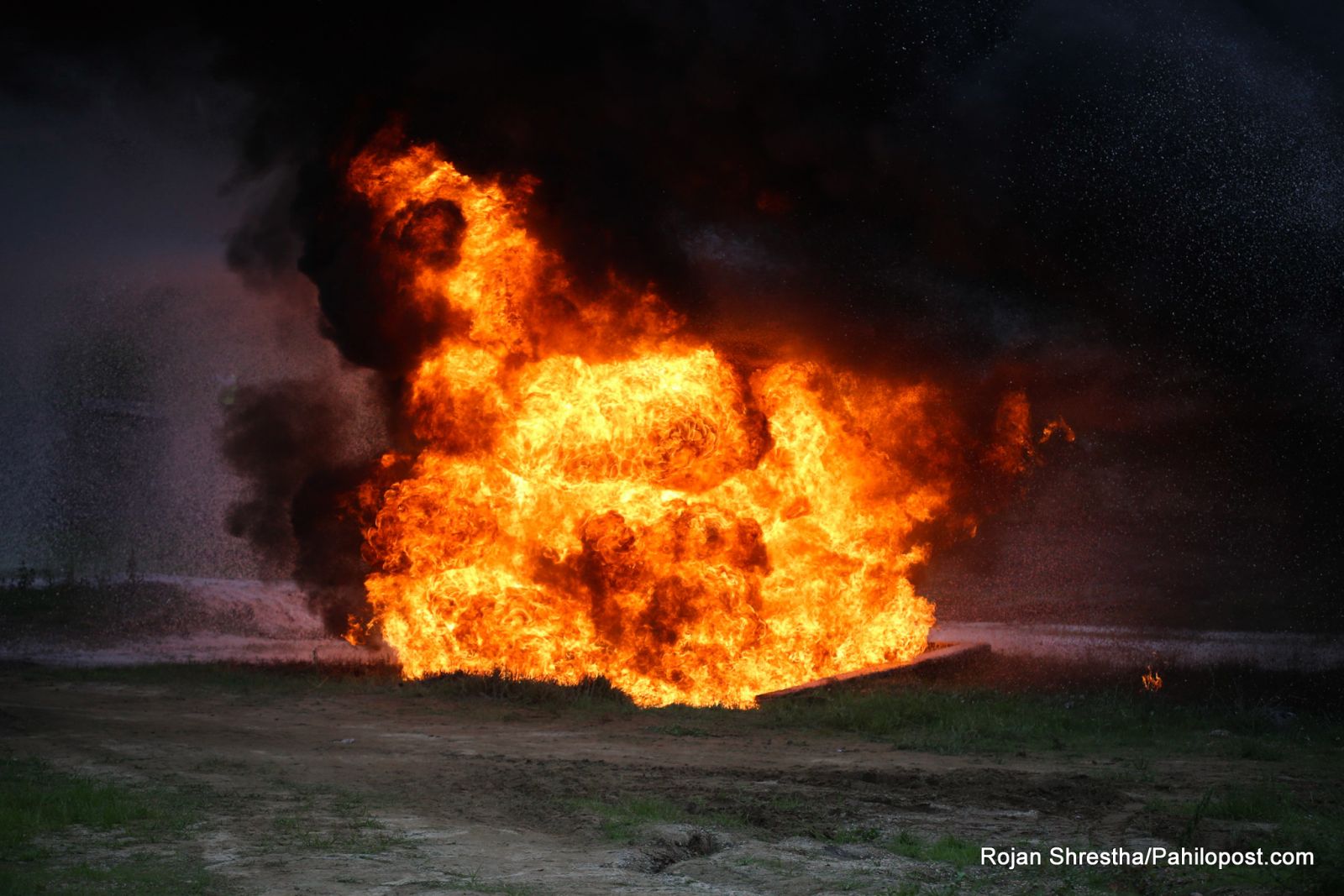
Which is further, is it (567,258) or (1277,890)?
(567,258)

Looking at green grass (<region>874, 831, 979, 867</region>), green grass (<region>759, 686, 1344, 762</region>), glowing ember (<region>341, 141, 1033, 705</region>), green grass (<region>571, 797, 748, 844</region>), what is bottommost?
green grass (<region>874, 831, 979, 867</region>)

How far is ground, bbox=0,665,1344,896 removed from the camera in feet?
24.3

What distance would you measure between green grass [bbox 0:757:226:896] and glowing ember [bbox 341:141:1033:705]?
25.2 ft

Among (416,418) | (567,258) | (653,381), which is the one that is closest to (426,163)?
(567,258)

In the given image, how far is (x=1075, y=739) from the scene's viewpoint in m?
13.3

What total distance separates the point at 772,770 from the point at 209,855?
18.0ft

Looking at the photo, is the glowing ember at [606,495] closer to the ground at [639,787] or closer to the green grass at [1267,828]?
the ground at [639,787]

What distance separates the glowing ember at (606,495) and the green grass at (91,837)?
25.2ft

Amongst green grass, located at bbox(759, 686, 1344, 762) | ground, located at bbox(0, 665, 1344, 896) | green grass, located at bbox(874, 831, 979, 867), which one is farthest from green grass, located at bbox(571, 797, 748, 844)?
green grass, located at bbox(759, 686, 1344, 762)

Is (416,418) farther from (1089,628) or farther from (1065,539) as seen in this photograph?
(1065,539)

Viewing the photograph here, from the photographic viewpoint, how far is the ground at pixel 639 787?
24.3 ft

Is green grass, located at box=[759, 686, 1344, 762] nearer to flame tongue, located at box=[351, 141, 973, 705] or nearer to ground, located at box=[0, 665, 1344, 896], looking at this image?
ground, located at box=[0, 665, 1344, 896]

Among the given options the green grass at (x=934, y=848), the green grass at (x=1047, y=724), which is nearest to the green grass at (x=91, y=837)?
the green grass at (x=934, y=848)

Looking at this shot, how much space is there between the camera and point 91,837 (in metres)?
7.98
